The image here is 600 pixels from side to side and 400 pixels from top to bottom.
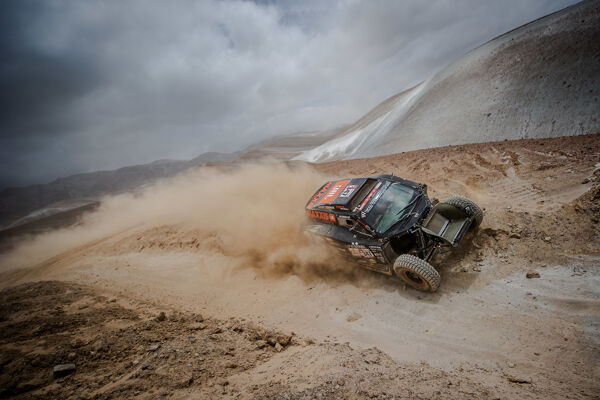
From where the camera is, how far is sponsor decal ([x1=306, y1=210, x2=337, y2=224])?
5680 millimetres

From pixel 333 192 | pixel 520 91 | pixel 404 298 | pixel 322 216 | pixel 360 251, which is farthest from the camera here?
pixel 520 91

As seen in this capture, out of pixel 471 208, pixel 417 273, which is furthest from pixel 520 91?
pixel 417 273

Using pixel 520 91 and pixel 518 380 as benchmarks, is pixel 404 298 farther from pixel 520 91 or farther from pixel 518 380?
pixel 520 91

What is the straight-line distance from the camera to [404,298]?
16.1ft

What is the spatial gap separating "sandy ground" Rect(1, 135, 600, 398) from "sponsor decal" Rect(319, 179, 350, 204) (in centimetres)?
140

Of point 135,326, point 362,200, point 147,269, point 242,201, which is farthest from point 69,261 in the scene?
point 362,200

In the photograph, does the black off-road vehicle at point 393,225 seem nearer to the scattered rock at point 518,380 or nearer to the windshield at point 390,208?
the windshield at point 390,208

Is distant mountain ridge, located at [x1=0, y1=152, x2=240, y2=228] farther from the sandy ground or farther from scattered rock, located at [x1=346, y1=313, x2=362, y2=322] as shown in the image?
scattered rock, located at [x1=346, y1=313, x2=362, y2=322]

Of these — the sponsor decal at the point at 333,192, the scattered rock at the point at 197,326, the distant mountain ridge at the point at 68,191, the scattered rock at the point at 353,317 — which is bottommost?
the scattered rock at the point at 353,317

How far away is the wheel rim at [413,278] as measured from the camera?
4.61 meters

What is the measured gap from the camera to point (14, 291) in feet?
22.8

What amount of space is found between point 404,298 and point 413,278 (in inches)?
19.3

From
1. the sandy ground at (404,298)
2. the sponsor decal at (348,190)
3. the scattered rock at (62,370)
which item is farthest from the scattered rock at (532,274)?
the scattered rock at (62,370)

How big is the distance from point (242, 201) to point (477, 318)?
31.6ft
